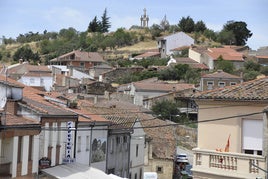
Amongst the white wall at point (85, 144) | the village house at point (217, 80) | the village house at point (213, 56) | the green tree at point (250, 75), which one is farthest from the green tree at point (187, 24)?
the white wall at point (85, 144)

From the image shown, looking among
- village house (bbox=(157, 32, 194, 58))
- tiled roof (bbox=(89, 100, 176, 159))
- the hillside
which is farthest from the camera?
the hillside

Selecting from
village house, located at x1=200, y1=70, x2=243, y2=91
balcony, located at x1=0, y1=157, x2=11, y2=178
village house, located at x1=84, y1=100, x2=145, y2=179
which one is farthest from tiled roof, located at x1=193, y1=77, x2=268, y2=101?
village house, located at x1=200, y1=70, x2=243, y2=91

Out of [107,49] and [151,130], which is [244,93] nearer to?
[151,130]

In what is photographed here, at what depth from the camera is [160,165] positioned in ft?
168

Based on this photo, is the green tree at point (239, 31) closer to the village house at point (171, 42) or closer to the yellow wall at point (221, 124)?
the village house at point (171, 42)

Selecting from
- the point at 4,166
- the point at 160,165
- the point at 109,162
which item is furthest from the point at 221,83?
the point at 4,166

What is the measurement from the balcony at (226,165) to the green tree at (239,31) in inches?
5319

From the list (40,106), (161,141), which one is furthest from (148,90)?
(40,106)

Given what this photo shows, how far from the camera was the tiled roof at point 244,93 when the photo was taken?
76.7 ft

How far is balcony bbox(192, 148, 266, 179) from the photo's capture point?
835 inches

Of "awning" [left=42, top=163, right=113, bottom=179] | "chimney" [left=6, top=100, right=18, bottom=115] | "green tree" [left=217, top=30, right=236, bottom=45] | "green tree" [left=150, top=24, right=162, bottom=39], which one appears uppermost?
"green tree" [left=150, top=24, right=162, bottom=39]

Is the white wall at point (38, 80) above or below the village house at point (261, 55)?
below

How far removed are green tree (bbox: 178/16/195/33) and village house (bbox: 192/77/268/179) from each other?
13870 cm

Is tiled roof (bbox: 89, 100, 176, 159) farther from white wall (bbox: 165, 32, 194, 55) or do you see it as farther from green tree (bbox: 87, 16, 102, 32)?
green tree (bbox: 87, 16, 102, 32)
